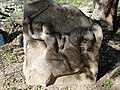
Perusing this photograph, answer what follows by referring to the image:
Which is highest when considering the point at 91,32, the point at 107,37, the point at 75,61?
the point at 91,32

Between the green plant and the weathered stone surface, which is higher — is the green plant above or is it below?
below

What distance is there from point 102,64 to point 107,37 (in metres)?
2.69

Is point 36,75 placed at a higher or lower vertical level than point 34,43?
lower

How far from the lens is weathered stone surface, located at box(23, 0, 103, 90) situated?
229 inches

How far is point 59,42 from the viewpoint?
588 centimetres

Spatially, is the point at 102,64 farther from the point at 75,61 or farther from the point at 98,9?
the point at 98,9

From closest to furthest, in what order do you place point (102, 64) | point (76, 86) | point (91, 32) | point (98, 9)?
point (91, 32)
point (76, 86)
point (102, 64)
point (98, 9)

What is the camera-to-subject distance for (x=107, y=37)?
9609mm

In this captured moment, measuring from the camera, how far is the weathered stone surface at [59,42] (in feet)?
19.1

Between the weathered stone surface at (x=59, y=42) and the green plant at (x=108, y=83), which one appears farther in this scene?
the green plant at (x=108, y=83)

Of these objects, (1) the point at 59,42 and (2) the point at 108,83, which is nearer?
(1) the point at 59,42

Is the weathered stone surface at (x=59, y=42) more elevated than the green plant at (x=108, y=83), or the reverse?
the weathered stone surface at (x=59, y=42)

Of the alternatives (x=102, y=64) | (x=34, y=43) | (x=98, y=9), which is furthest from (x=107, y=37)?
(x=34, y=43)

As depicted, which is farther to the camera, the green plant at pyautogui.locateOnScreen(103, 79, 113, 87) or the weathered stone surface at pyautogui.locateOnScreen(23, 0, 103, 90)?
the green plant at pyautogui.locateOnScreen(103, 79, 113, 87)
